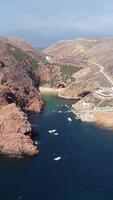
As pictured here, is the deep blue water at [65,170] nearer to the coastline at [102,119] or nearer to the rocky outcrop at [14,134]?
the rocky outcrop at [14,134]

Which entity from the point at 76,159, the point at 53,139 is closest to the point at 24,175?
the point at 76,159

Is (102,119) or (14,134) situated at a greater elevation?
(14,134)

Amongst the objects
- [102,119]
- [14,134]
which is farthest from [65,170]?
[102,119]

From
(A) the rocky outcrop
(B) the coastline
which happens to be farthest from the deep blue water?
(B) the coastline

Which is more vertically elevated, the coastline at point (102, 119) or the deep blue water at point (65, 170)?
the deep blue water at point (65, 170)

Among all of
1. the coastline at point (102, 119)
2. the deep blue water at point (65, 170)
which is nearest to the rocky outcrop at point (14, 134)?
the deep blue water at point (65, 170)

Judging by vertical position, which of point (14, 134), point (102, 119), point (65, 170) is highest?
point (14, 134)

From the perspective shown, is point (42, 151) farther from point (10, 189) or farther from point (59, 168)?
point (10, 189)

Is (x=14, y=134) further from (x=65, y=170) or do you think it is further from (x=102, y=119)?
(x=102, y=119)

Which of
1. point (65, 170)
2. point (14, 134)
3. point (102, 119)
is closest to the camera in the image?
point (65, 170)
